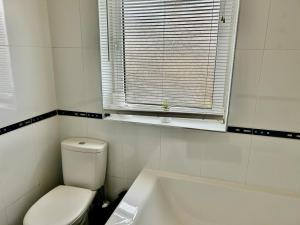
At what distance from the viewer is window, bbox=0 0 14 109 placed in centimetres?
135

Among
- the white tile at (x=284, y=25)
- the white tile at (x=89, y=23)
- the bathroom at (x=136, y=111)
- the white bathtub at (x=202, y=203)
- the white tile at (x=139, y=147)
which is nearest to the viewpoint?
the white tile at (x=284, y=25)

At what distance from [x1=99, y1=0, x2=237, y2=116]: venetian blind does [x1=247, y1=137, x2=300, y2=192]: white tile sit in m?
0.34

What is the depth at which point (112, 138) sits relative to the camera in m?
1.76

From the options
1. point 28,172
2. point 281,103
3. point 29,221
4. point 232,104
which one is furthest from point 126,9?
point 29,221

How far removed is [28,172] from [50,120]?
1.32ft

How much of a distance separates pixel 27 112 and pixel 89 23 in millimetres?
741

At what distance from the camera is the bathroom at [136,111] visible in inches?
52.2

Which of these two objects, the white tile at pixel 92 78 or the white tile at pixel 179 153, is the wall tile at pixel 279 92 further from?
the white tile at pixel 92 78

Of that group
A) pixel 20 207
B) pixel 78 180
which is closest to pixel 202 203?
pixel 78 180

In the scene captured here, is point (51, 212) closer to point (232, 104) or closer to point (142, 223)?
point (142, 223)

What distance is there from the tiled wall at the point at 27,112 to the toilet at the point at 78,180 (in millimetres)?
163

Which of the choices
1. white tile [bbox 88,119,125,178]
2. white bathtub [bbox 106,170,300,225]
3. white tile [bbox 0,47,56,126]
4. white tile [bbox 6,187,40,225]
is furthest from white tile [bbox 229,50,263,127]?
white tile [bbox 6,187,40,225]

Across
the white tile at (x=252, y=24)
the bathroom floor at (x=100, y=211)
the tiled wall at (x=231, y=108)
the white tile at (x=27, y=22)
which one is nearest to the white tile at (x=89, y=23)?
the tiled wall at (x=231, y=108)

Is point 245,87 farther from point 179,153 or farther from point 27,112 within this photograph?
point 27,112
